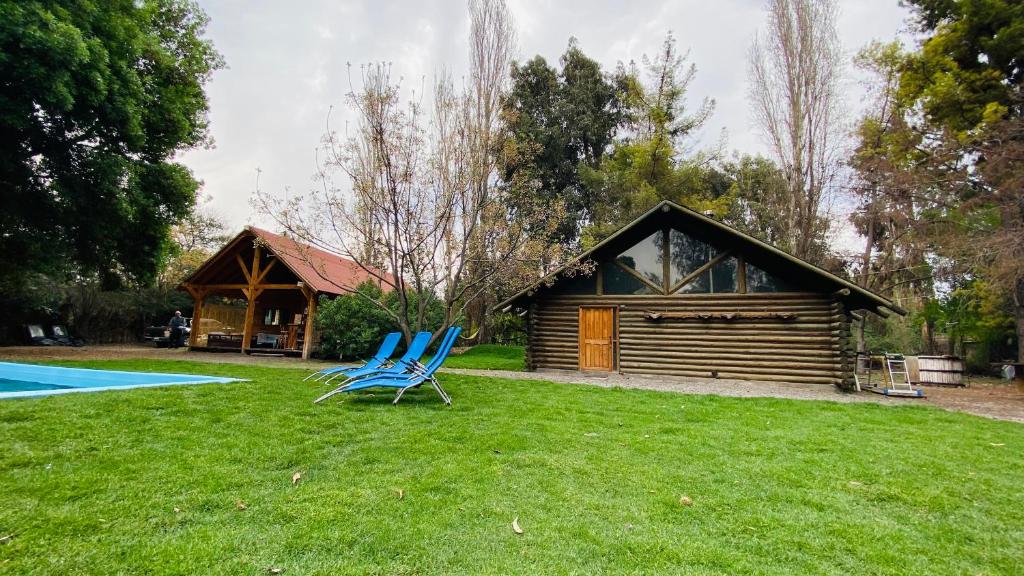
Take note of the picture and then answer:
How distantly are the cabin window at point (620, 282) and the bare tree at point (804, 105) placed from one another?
793cm

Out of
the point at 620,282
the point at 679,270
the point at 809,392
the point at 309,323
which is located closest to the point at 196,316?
the point at 309,323

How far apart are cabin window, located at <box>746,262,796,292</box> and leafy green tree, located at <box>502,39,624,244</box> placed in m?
11.6

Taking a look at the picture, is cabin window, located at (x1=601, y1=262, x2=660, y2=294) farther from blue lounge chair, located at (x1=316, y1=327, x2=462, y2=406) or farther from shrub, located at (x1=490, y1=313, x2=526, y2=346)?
shrub, located at (x1=490, y1=313, x2=526, y2=346)

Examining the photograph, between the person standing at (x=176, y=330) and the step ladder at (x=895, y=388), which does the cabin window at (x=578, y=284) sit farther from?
the person standing at (x=176, y=330)

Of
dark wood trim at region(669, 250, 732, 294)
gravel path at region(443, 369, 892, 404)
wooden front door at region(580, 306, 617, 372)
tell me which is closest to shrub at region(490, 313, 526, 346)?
wooden front door at region(580, 306, 617, 372)

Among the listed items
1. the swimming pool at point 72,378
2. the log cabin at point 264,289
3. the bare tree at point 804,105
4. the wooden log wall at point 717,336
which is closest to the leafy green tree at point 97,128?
the log cabin at point 264,289

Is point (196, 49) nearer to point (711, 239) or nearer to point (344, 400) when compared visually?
point (344, 400)

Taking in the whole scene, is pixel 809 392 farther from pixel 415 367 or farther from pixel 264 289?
pixel 264 289

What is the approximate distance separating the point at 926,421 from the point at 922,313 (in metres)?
17.1

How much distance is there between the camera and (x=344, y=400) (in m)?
6.55

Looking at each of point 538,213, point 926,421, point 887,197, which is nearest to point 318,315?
point 538,213

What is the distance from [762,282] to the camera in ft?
36.7

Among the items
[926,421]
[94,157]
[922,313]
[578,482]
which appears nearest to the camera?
[578,482]

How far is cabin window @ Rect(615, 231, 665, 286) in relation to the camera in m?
12.2
